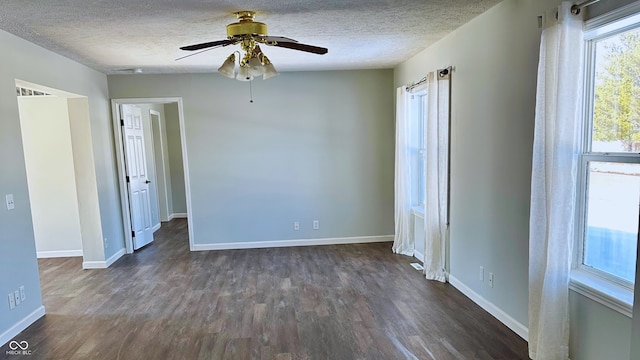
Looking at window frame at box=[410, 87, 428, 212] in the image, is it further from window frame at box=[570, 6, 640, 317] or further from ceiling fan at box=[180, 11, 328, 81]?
window frame at box=[570, 6, 640, 317]

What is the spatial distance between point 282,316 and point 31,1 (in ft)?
9.64

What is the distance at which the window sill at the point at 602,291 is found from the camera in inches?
72.0

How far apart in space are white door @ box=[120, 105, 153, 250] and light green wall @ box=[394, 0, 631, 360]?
4.36m

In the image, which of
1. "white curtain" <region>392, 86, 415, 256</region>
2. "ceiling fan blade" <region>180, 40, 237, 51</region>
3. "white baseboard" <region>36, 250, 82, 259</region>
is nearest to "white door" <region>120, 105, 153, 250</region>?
"white baseboard" <region>36, 250, 82, 259</region>

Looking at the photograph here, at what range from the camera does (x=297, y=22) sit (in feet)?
9.43

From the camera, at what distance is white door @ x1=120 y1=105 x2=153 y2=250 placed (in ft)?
16.6

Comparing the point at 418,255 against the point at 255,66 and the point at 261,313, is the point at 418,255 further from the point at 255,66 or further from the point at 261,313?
the point at 255,66

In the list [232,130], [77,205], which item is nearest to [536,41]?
[232,130]

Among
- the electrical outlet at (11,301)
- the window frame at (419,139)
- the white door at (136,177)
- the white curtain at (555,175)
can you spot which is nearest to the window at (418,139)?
the window frame at (419,139)

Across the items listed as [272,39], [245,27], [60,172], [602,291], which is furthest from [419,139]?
[60,172]

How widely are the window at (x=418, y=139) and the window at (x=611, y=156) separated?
2.43m

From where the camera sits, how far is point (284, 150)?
5070mm

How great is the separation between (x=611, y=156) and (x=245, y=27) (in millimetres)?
2468

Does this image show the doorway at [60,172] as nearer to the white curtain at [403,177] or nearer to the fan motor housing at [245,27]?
the fan motor housing at [245,27]
